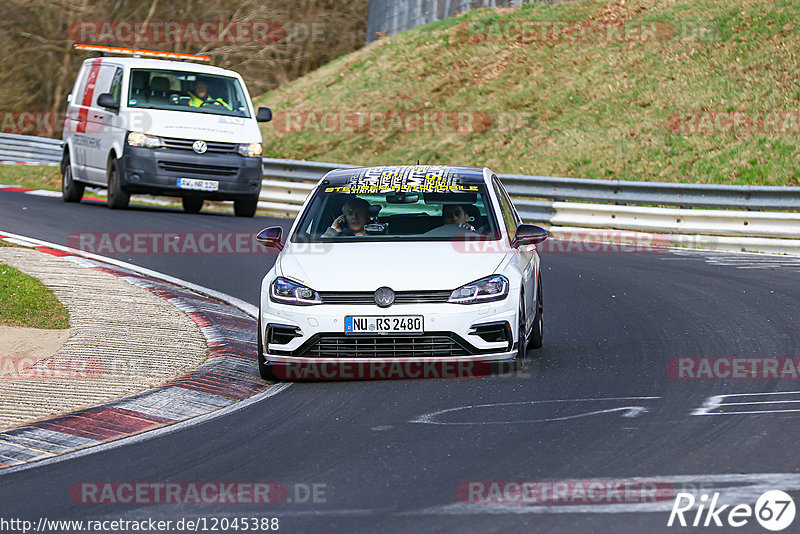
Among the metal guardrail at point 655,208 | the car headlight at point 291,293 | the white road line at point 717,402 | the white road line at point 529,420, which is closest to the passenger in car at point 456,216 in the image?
the car headlight at point 291,293

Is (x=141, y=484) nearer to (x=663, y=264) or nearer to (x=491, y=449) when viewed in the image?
(x=491, y=449)

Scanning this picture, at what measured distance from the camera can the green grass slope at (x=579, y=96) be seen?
25.3 meters

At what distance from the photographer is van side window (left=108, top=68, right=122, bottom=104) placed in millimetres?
20358

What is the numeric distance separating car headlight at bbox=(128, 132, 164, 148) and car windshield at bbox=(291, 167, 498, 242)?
1003 centimetres

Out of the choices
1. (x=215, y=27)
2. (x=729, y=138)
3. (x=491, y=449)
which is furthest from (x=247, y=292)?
(x=215, y=27)

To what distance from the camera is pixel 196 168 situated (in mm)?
19844

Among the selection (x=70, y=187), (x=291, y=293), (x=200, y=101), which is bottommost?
(x=70, y=187)

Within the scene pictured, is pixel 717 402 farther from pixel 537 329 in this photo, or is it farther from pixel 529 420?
pixel 537 329

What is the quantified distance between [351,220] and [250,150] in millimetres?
10685

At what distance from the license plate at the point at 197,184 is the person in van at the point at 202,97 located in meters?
1.35

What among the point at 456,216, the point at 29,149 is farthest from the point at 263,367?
the point at 29,149

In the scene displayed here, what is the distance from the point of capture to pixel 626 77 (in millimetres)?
→ 29375

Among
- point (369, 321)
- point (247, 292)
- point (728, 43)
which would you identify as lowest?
point (247, 292)

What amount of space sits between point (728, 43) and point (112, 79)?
47.0ft
